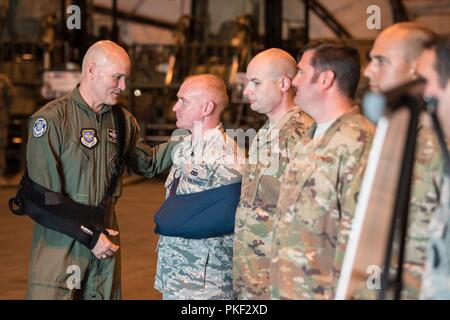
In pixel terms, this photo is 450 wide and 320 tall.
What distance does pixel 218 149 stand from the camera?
376 centimetres

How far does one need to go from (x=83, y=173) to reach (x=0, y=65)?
12.7m

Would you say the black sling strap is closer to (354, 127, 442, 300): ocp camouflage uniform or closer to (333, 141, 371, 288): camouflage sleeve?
(333, 141, 371, 288): camouflage sleeve

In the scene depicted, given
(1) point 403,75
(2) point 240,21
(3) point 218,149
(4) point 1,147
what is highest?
(2) point 240,21

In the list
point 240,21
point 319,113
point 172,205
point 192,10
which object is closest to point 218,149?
point 172,205

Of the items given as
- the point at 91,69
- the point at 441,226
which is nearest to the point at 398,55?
the point at 441,226

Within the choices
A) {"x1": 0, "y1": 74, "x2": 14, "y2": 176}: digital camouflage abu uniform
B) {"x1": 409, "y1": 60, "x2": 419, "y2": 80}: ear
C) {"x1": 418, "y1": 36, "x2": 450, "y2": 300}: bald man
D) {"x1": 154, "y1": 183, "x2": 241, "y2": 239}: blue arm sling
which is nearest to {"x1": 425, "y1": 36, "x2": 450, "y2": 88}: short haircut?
{"x1": 418, "y1": 36, "x2": 450, "y2": 300}: bald man

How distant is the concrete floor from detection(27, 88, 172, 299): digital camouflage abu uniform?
2.45 meters

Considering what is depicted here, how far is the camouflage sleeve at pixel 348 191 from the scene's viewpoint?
260cm

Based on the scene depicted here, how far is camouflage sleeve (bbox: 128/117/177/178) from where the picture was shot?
4.17m

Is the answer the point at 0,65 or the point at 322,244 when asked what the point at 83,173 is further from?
the point at 0,65

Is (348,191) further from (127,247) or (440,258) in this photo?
(127,247)

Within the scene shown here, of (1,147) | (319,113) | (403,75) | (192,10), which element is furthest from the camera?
(192,10)

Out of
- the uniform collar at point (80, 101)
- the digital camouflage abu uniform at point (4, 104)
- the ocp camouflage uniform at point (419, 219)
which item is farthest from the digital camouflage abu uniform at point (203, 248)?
the digital camouflage abu uniform at point (4, 104)

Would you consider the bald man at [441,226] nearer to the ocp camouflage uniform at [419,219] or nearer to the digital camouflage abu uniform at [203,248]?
the ocp camouflage uniform at [419,219]
